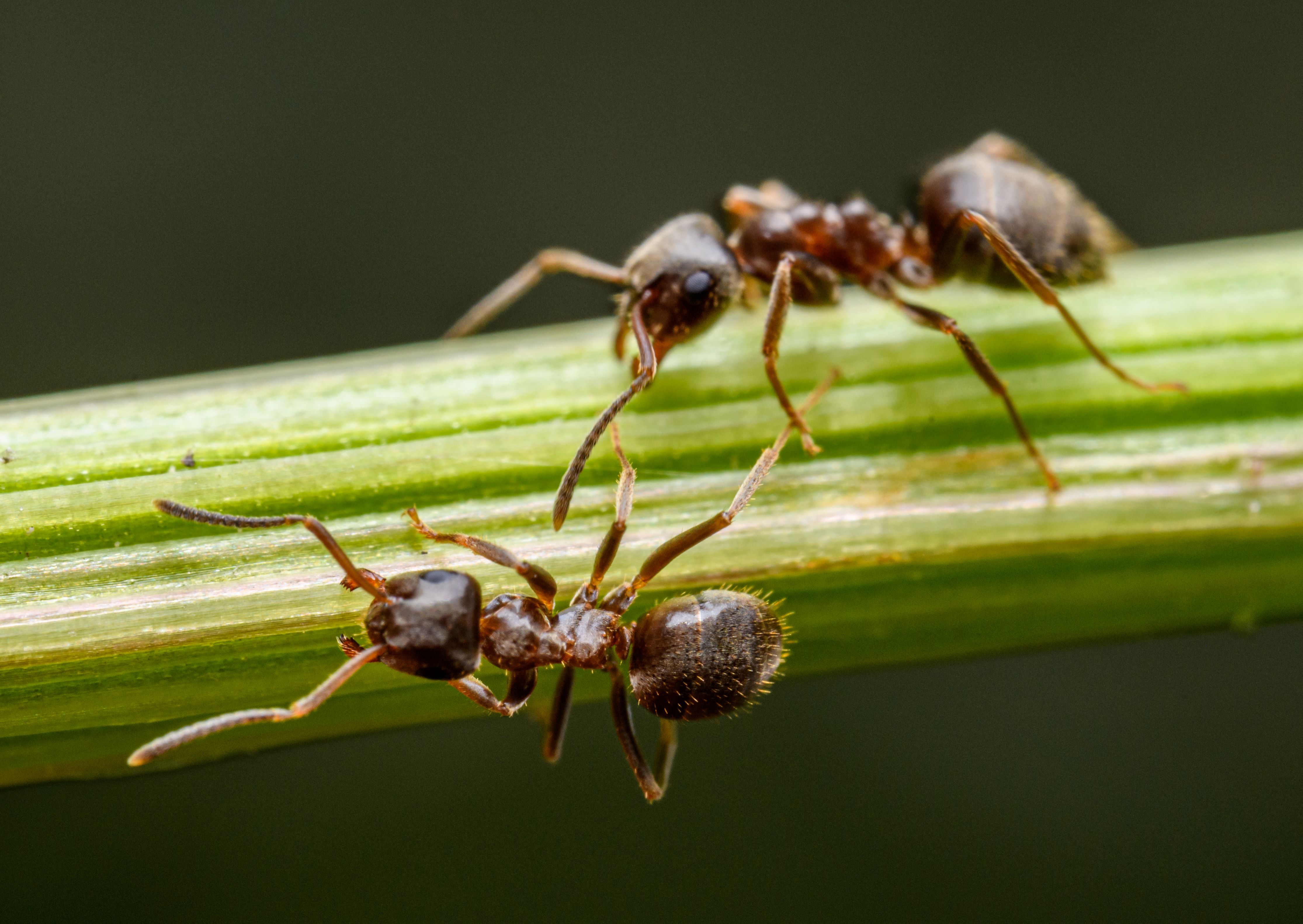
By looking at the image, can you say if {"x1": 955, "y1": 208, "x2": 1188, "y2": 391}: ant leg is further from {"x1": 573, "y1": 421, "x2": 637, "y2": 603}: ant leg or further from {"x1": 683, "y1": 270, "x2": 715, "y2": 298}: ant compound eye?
{"x1": 573, "y1": 421, "x2": 637, "y2": 603}: ant leg

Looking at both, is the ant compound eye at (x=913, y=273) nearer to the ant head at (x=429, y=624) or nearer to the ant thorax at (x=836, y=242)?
the ant thorax at (x=836, y=242)

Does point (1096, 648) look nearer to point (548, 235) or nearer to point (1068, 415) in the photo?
point (1068, 415)

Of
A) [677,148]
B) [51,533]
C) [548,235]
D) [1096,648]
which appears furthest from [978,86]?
[51,533]

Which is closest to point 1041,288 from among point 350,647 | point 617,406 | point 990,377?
point 990,377

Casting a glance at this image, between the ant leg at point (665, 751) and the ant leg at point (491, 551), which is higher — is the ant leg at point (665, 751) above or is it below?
below

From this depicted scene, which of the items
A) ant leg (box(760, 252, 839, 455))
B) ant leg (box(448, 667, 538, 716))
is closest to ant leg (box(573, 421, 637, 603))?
ant leg (box(448, 667, 538, 716))

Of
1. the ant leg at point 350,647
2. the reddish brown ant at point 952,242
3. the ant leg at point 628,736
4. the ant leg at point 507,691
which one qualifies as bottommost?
the ant leg at point 628,736

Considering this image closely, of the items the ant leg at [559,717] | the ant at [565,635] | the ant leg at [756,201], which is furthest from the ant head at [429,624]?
the ant leg at [756,201]
